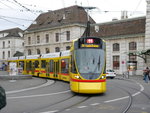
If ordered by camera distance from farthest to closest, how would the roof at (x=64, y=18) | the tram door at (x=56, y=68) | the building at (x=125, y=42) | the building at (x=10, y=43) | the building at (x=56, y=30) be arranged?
the building at (x=10, y=43) < the roof at (x=64, y=18) < the building at (x=56, y=30) < the building at (x=125, y=42) < the tram door at (x=56, y=68)

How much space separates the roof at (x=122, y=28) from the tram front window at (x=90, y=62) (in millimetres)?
28415

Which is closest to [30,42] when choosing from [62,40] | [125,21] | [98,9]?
[62,40]

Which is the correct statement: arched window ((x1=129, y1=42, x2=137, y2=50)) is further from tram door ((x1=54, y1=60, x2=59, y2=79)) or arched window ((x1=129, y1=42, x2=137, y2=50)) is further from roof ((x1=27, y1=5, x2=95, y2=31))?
tram door ((x1=54, y1=60, x2=59, y2=79))

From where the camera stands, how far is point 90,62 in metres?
14.0

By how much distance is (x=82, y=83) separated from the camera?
13711mm

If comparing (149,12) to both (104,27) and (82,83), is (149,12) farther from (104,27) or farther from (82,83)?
(82,83)

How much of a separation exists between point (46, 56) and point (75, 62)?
1446 centimetres

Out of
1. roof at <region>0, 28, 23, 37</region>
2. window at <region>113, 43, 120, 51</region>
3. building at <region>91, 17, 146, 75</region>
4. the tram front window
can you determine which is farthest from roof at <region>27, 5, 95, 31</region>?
the tram front window

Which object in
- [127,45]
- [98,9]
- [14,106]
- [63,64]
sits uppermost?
[98,9]

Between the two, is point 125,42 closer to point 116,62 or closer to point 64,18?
point 116,62

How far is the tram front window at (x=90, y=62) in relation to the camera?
544 inches

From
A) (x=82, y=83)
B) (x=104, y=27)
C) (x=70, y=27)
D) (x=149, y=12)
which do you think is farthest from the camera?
(x=70, y=27)

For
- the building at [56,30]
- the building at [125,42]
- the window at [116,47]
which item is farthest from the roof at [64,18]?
Result: the window at [116,47]

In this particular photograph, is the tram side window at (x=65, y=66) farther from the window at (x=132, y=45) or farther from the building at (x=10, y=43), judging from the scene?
the building at (x=10, y=43)
